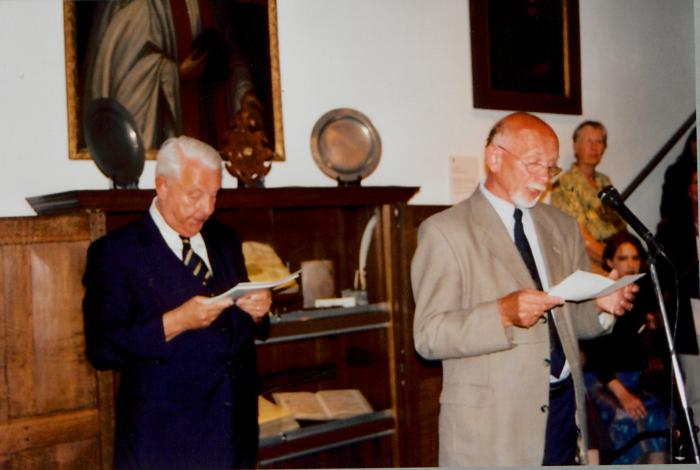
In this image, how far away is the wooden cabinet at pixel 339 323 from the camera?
106 inches

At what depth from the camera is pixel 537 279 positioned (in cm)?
225

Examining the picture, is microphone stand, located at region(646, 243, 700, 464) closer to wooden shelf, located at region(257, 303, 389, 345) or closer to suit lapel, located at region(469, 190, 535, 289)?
suit lapel, located at region(469, 190, 535, 289)

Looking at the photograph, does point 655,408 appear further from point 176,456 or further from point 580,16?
point 176,456

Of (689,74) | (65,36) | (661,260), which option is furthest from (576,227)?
(65,36)

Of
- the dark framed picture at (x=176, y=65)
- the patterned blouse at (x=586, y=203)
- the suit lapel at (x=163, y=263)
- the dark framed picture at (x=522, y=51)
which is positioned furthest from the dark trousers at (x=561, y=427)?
the dark framed picture at (x=522, y=51)

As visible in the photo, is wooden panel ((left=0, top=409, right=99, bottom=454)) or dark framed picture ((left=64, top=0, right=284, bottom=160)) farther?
dark framed picture ((left=64, top=0, right=284, bottom=160))

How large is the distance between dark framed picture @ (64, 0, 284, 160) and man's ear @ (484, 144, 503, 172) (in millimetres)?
997

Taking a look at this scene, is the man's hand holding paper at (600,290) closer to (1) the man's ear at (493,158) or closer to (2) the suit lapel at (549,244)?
(2) the suit lapel at (549,244)

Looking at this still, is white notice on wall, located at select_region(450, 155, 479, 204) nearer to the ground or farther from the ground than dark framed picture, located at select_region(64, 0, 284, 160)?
nearer to the ground

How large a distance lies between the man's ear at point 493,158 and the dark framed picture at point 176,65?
100 centimetres

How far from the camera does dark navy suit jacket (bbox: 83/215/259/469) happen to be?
7.05ft

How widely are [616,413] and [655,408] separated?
17 centimetres

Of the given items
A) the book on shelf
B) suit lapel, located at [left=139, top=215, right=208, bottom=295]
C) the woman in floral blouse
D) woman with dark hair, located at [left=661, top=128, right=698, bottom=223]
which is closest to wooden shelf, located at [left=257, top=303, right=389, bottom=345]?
the book on shelf

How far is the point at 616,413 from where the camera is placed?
3.13m
